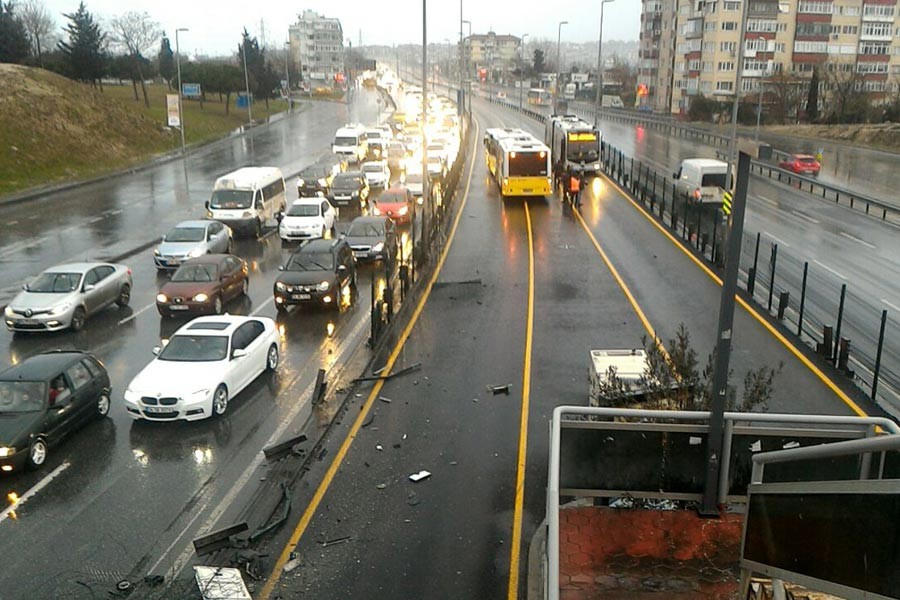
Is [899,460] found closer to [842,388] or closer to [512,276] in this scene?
[842,388]

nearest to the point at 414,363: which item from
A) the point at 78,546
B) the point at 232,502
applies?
the point at 232,502

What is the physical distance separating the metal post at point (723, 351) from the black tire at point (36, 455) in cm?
992

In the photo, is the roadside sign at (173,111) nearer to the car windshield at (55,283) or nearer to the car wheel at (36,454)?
the car windshield at (55,283)

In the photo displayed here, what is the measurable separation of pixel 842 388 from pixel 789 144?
60393 millimetres

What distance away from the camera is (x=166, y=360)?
48.6 feet

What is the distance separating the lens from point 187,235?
25.7 metres

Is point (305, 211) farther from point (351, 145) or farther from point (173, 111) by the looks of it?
point (173, 111)

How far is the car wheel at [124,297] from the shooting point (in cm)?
2126

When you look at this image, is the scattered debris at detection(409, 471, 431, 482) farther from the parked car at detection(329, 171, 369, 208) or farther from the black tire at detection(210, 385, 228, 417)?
the parked car at detection(329, 171, 369, 208)

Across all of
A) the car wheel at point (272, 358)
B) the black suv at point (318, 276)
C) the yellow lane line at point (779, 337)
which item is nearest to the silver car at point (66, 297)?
the black suv at point (318, 276)

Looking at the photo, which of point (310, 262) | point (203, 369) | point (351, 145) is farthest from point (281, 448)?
point (351, 145)

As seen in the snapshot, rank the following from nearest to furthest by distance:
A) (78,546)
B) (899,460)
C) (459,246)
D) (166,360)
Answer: (899,460), (78,546), (166,360), (459,246)

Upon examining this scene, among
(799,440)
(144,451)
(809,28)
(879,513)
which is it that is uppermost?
(809,28)

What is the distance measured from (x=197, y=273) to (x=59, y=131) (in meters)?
37.8
